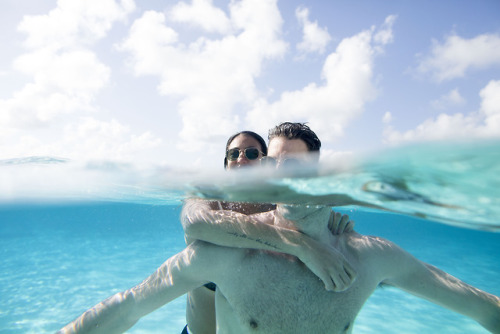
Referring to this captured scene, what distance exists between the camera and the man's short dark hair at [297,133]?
11.5 feet

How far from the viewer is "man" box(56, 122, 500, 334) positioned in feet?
8.91

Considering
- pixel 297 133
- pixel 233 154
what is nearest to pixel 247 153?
pixel 233 154

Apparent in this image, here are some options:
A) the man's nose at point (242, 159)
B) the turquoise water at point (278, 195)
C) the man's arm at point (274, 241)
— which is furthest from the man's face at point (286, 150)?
the man's nose at point (242, 159)

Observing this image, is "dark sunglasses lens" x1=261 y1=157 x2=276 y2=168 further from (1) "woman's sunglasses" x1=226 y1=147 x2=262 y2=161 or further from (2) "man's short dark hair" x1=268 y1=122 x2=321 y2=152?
(1) "woman's sunglasses" x1=226 y1=147 x2=262 y2=161

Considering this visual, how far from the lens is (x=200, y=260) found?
2855mm

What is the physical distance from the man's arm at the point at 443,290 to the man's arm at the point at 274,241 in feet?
2.47

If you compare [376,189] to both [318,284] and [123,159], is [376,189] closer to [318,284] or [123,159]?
[318,284]

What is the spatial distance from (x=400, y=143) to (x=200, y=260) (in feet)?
9.44

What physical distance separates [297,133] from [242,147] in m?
1.63

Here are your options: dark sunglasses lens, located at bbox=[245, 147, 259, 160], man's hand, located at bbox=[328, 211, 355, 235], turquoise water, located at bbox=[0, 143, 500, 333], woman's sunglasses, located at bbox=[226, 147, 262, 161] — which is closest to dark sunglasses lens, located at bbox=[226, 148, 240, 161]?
woman's sunglasses, located at bbox=[226, 147, 262, 161]

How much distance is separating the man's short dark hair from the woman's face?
1203mm

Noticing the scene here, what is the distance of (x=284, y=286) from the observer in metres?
2.75

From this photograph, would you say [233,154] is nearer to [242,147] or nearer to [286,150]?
[242,147]

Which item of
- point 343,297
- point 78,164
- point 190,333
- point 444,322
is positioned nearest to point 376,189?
point 343,297
